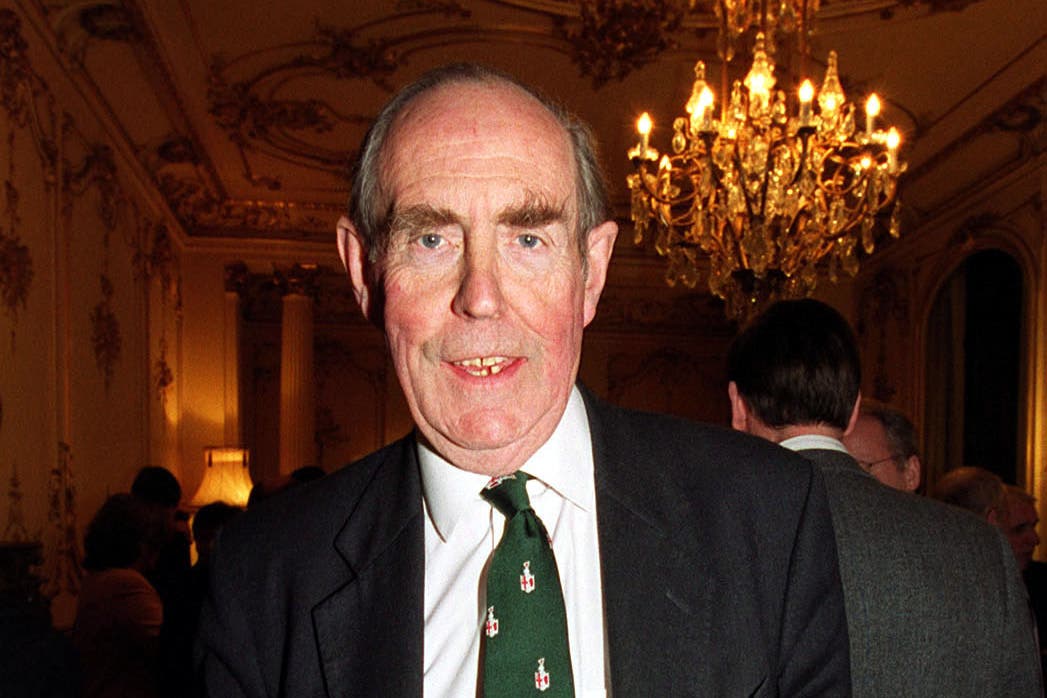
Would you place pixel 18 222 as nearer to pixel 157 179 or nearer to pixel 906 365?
pixel 157 179

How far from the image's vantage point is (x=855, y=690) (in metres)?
1.73

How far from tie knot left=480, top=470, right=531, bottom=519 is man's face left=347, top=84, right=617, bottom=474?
2cm

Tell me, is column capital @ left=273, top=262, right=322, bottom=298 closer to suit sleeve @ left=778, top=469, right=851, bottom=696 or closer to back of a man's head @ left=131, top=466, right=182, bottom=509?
back of a man's head @ left=131, top=466, right=182, bottom=509

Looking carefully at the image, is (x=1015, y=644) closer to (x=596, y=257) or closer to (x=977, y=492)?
(x=596, y=257)

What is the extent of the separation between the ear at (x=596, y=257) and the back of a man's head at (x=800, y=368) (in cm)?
85

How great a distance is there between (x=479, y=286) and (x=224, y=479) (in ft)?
25.6

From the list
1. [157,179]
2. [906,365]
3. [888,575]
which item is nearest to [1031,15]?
[906,365]

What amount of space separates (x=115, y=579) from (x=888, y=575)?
3013 millimetres

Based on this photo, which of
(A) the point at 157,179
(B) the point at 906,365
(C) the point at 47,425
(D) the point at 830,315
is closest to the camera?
(D) the point at 830,315

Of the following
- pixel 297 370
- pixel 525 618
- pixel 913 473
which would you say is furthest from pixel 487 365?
pixel 297 370

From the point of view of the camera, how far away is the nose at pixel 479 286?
1137 millimetres

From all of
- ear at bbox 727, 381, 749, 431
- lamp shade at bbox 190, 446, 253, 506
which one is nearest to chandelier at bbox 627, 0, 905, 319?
ear at bbox 727, 381, 749, 431

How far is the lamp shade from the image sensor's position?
27.5 feet

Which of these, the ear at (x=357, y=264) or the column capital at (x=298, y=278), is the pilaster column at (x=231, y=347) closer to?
the column capital at (x=298, y=278)
